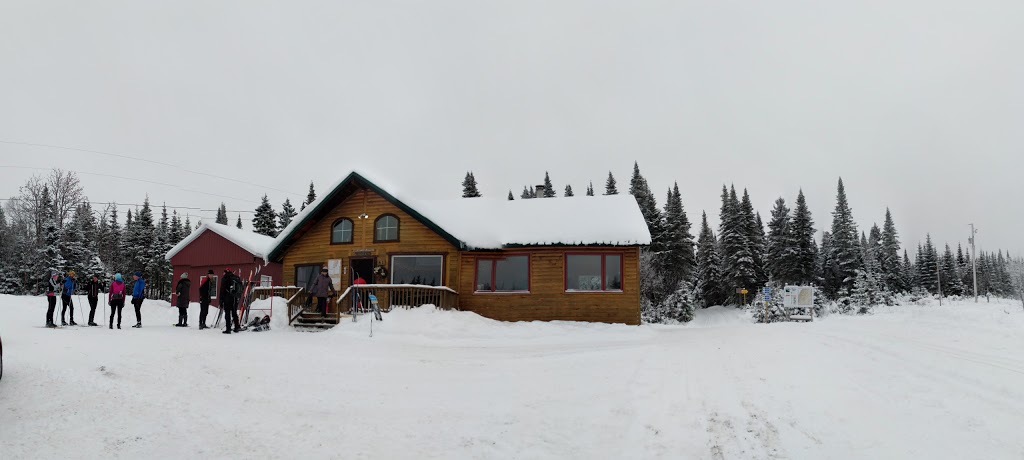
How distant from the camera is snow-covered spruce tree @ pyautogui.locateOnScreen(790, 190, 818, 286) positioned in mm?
52562

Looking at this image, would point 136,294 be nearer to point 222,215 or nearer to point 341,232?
point 341,232

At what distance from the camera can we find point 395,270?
69.7ft

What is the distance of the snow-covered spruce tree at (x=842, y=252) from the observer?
55281mm

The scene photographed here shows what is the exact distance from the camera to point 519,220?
2209 centimetres

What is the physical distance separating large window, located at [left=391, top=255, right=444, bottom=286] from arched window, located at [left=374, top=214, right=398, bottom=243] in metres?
0.84

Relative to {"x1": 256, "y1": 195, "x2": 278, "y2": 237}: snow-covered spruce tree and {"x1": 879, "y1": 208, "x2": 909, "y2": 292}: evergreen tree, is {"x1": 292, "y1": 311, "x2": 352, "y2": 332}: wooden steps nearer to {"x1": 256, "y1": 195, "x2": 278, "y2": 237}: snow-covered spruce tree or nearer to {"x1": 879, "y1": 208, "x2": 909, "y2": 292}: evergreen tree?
{"x1": 256, "y1": 195, "x2": 278, "y2": 237}: snow-covered spruce tree

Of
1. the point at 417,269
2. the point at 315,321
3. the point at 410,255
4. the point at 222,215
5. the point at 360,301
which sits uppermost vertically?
the point at 222,215

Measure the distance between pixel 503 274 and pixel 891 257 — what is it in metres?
67.1

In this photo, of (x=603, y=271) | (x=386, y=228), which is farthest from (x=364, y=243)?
(x=603, y=271)

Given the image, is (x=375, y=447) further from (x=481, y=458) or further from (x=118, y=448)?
(x=118, y=448)

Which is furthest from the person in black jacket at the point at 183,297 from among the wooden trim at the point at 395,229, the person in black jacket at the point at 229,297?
the wooden trim at the point at 395,229

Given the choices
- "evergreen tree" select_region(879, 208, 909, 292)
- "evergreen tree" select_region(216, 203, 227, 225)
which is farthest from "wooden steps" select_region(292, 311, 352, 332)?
"evergreen tree" select_region(216, 203, 227, 225)

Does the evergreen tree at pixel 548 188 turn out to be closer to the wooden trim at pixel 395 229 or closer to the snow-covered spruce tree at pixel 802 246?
the snow-covered spruce tree at pixel 802 246

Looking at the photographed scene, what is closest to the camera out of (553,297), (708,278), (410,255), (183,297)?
(183,297)
